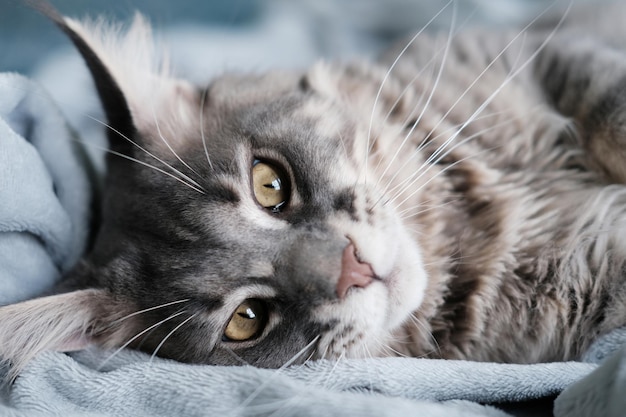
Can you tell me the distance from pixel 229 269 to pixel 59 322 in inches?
15.4

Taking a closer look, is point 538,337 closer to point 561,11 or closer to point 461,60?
point 461,60

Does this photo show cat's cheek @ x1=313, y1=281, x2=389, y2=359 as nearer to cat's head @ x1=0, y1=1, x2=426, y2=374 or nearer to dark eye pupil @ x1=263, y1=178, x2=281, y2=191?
cat's head @ x1=0, y1=1, x2=426, y2=374

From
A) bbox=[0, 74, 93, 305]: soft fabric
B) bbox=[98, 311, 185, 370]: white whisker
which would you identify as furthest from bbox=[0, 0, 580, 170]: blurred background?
bbox=[98, 311, 185, 370]: white whisker

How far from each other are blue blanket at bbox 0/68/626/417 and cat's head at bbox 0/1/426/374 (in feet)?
0.24

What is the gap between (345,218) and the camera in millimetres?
1092

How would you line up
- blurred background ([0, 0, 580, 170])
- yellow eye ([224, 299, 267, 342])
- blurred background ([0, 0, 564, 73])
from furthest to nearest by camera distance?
blurred background ([0, 0, 564, 73]) → blurred background ([0, 0, 580, 170]) → yellow eye ([224, 299, 267, 342])

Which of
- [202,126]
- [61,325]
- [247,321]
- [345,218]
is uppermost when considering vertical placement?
[202,126]

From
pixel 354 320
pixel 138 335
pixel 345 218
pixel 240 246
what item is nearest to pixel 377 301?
pixel 354 320

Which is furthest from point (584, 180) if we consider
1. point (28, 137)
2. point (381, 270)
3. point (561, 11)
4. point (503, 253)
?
point (28, 137)

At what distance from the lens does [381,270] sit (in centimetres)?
107

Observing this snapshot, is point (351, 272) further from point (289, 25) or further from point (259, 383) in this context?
point (289, 25)

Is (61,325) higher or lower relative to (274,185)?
lower

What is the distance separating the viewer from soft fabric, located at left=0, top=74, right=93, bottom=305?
4.22 ft

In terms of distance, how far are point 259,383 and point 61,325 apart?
489 mm
